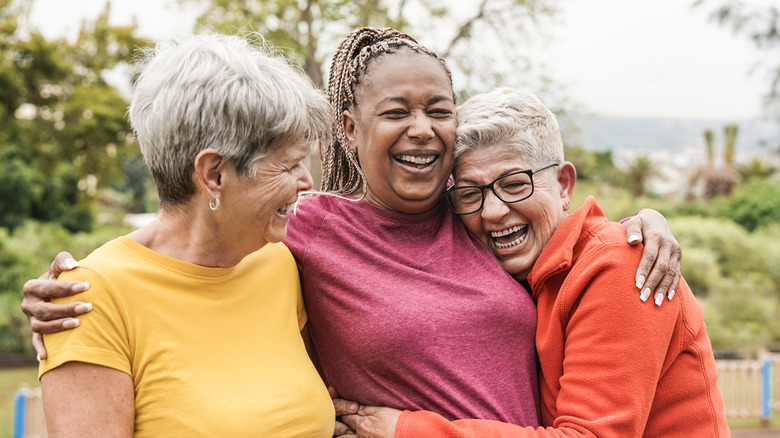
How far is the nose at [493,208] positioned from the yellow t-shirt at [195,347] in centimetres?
78

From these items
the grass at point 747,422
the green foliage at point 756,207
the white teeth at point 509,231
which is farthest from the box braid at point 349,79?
the green foliage at point 756,207

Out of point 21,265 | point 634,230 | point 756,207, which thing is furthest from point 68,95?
point 756,207

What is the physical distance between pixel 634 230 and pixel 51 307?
1675 millimetres

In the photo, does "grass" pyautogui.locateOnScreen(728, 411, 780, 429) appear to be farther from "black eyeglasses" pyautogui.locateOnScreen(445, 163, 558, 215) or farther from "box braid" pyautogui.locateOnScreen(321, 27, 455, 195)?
"box braid" pyautogui.locateOnScreen(321, 27, 455, 195)

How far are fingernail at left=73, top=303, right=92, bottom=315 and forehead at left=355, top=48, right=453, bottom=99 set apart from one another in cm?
114

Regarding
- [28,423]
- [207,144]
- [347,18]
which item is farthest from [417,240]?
[347,18]

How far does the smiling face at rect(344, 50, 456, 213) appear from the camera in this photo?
223 cm

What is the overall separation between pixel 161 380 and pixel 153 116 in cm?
70

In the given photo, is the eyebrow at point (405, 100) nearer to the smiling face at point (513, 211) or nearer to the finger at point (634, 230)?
the smiling face at point (513, 211)

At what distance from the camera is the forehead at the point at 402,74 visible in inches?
88.0

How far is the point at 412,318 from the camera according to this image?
2.08 meters

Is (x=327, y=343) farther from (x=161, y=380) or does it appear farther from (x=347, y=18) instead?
(x=347, y=18)

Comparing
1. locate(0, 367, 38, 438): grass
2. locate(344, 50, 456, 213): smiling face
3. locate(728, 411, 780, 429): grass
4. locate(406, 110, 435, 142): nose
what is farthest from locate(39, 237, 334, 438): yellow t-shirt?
locate(728, 411, 780, 429): grass

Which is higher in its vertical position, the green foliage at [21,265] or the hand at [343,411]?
the hand at [343,411]
